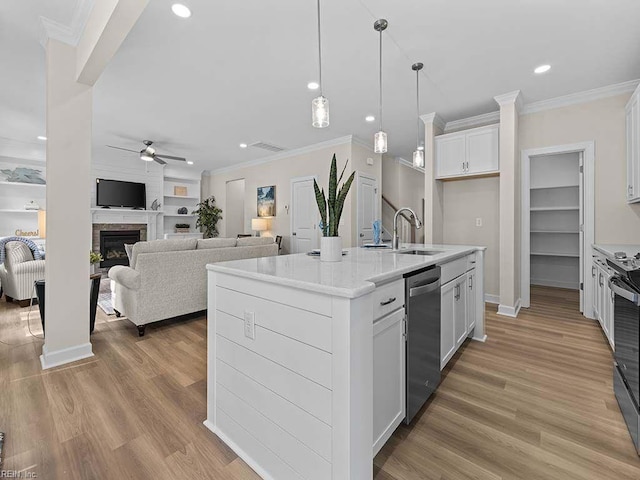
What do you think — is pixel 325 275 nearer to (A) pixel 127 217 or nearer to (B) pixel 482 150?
(B) pixel 482 150

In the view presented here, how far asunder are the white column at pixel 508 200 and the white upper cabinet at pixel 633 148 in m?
0.98

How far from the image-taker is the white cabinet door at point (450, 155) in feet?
13.3

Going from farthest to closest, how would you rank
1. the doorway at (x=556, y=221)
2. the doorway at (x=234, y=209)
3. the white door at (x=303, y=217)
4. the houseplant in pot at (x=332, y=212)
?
the doorway at (x=234, y=209) → the white door at (x=303, y=217) → the doorway at (x=556, y=221) → the houseplant in pot at (x=332, y=212)

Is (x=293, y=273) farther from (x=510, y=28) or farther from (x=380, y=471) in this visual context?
(x=510, y=28)

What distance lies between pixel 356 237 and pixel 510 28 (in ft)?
11.7

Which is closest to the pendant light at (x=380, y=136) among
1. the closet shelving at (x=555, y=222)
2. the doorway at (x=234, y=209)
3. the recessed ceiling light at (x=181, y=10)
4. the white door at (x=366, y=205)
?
the recessed ceiling light at (x=181, y=10)

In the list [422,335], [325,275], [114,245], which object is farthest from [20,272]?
[422,335]

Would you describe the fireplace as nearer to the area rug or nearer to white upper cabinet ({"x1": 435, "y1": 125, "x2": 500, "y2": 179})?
the area rug

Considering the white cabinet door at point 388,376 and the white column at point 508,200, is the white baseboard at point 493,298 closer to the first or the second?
the white column at point 508,200

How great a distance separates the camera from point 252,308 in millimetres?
1348

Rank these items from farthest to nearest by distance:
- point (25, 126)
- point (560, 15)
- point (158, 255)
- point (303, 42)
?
point (25, 126) < point (158, 255) < point (303, 42) < point (560, 15)

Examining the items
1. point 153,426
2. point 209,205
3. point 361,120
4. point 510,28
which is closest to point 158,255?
point 153,426

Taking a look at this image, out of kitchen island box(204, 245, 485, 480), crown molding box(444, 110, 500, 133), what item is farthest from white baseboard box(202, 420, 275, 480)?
crown molding box(444, 110, 500, 133)

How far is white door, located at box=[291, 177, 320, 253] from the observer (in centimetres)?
591
